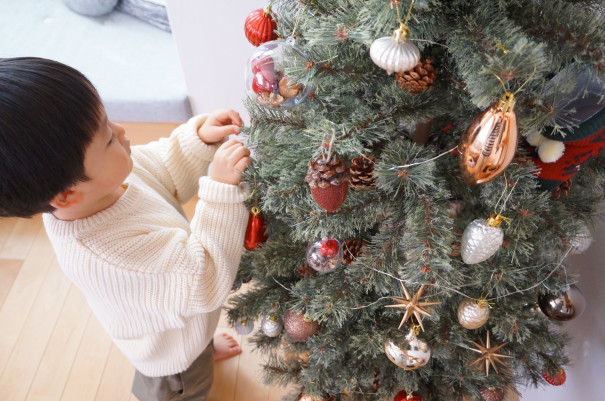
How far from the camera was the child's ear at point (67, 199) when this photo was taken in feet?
2.34

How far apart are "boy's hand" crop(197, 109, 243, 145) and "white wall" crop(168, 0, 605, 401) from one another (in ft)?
1.34

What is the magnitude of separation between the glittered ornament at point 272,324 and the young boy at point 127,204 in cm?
12

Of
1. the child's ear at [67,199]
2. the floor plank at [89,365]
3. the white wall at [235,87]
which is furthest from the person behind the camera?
the floor plank at [89,365]

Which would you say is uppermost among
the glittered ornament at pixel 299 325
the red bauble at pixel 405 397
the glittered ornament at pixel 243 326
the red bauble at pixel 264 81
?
the red bauble at pixel 264 81

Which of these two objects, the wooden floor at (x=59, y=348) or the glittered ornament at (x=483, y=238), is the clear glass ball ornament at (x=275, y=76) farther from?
the wooden floor at (x=59, y=348)

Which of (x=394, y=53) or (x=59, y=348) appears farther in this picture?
(x=59, y=348)

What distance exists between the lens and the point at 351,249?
0.82 meters

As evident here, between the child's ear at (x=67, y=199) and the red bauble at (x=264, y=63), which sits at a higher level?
the red bauble at (x=264, y=63)

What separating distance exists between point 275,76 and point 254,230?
0.32m

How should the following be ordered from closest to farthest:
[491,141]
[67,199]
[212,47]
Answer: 1. [491,141]
2. [67,199]
3. [212,47]

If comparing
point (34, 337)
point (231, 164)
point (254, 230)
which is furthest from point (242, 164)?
point (34, 337)

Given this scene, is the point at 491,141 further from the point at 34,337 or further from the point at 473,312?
the point at 34,337

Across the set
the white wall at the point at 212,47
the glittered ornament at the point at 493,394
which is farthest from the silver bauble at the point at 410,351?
the white wall at the point at 212,47

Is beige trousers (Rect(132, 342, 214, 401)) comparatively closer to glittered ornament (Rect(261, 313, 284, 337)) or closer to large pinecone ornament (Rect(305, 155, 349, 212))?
glittered ornament (Rect(261, 313, 284, 337))
